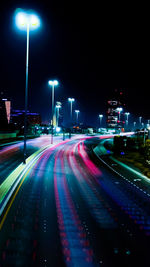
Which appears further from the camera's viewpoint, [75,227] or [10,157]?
[10,157]

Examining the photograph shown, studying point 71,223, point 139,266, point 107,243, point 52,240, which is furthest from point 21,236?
point 139,266

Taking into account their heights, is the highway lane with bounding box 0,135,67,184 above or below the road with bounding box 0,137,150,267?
above

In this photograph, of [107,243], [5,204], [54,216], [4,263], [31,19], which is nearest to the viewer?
[4,263]

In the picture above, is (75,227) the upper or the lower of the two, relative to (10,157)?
lower

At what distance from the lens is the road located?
607 centimetres

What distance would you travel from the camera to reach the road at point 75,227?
19.9 ft

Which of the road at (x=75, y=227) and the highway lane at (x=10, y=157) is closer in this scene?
the road at (x=75, y=227)

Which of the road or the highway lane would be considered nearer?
the road

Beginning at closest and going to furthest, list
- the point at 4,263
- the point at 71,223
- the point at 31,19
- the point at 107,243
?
the point at 4,263, the point at 107,243, the point at 71,223, the point at 31,19

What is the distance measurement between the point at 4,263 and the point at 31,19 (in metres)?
18.5

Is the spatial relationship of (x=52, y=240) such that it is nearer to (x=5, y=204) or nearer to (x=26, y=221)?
(x=26, y=221)

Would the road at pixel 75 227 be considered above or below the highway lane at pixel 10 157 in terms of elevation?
below

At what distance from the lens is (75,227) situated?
797cm

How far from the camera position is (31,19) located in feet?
61.6
